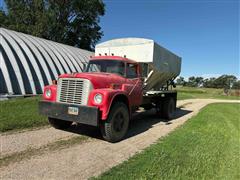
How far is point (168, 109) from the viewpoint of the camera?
33.6ft

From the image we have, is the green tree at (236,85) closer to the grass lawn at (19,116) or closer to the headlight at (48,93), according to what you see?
the grass lawn at (19,116)

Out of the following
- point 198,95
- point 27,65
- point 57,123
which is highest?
point 27,65

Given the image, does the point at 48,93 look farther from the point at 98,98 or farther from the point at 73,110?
the point at 98,98

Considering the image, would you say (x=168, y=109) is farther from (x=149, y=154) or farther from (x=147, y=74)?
(x=149, y=154)

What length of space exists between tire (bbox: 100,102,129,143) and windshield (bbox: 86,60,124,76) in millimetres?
1398

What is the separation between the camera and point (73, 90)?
570 centimetres

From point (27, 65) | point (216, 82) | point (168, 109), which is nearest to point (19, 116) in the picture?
point (27, 65)

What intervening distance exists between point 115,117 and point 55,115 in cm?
177

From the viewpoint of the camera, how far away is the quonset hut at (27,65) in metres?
11.2

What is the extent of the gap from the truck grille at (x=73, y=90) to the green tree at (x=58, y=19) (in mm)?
29534

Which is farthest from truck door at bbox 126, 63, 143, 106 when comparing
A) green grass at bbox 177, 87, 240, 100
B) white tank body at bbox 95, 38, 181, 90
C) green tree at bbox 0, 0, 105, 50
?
green tree at bbox 0, 0, 105, 50

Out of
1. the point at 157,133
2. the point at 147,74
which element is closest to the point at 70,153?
the point at 157,133

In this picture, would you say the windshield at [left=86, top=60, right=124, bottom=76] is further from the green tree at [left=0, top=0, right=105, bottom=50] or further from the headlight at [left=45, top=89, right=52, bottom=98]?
the green tree at [left=0, top=0, right=105, bottom=50]

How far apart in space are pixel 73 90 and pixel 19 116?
3.20 metres
